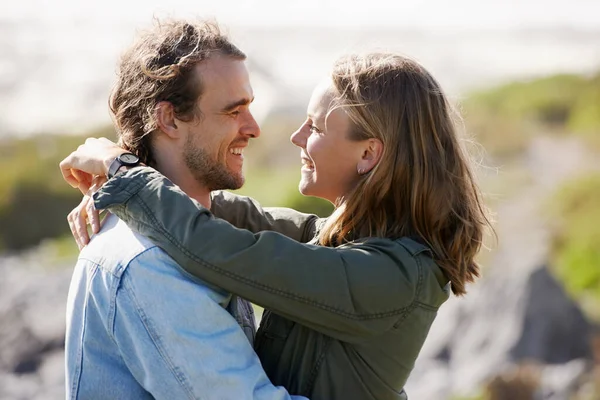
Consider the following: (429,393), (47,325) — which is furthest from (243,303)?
(47,325)

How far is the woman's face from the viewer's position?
2.50 meters

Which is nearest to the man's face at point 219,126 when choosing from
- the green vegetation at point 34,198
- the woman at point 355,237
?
the woman at point 355,237

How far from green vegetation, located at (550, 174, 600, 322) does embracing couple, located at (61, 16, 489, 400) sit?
523cm

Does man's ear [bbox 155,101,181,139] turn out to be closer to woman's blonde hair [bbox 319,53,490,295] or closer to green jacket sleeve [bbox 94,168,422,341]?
green jacket sleeve [bbox 94,168,422,341]

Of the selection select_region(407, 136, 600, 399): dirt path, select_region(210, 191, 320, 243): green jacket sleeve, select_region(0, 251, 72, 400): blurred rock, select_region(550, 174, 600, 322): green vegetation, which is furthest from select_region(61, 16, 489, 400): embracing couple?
select_region(550, 174, 600, 322): green vegetation

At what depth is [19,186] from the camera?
29.7 ft

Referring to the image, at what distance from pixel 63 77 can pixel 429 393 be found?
17.0 feet

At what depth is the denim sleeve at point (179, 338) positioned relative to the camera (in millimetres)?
2078

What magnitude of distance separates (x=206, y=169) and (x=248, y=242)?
0.49 meters

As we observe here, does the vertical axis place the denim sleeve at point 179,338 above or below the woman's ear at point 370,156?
below

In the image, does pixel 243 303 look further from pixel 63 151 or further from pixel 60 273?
pixel 63 151

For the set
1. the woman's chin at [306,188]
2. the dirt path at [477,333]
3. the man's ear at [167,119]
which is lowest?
the dirt path at [477,333]

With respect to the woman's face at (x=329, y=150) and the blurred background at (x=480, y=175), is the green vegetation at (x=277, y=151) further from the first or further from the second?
the woman's face at (x=329, y=150)

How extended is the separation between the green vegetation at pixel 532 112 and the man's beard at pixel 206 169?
22.7ft
